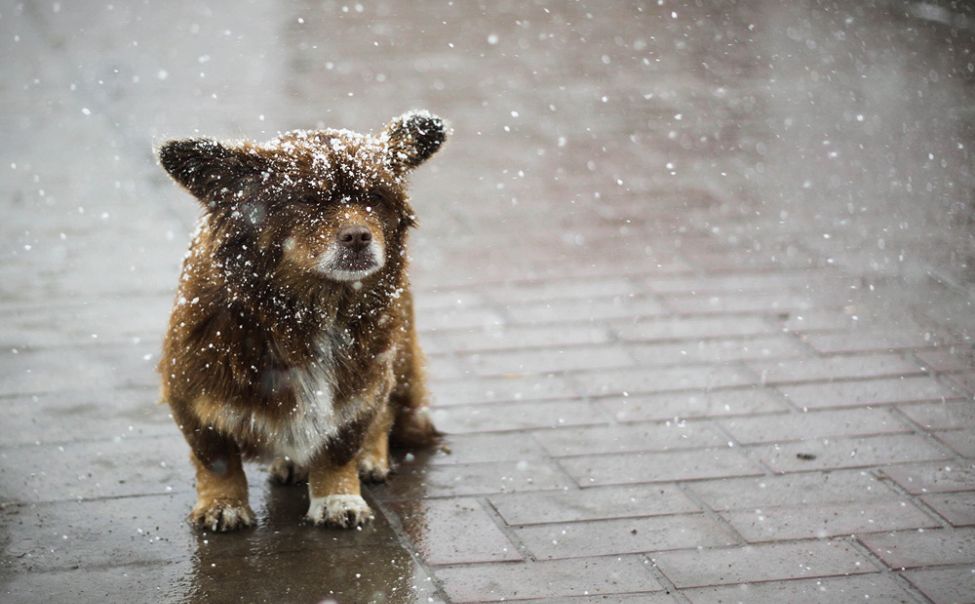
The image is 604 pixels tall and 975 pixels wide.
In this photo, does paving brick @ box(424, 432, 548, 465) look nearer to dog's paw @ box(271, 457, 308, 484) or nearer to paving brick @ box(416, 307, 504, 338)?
dog's paw @ box(271, 457, 308, 484)

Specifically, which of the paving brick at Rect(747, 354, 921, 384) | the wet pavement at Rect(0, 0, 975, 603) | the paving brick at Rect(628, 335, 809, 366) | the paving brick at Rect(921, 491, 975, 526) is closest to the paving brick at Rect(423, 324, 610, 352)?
the wet pavement at Rect(0, 0, 975, 603)

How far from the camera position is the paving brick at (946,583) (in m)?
3.45

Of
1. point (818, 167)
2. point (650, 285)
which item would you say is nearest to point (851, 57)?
point (818, 167)

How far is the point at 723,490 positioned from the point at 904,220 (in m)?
3.34

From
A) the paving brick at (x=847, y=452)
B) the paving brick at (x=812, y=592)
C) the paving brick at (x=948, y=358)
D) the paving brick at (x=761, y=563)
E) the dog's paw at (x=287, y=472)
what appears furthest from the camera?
the paving brick at (x=948, y=358)

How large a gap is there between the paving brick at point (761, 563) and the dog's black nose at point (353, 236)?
1340mm

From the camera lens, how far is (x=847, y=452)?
4.39 metres

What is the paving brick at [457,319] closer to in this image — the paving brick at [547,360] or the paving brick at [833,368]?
the paving brick at [547,360]

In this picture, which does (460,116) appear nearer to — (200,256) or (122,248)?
(122,248)

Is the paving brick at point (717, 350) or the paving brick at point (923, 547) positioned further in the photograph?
the paving brick at point (717, 350)

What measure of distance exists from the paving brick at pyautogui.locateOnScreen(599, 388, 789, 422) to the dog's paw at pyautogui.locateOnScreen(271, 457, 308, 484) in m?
1.27

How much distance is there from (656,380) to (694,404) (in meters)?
0.26

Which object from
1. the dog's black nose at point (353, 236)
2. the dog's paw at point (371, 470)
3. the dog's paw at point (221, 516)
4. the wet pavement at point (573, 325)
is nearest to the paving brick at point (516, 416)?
the wet pavement at point (573, 325)

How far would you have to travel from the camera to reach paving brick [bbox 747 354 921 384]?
500 cm
